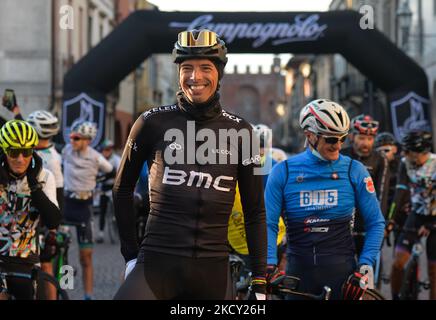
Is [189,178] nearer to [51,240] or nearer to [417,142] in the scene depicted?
[51,240]

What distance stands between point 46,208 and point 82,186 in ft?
14.3

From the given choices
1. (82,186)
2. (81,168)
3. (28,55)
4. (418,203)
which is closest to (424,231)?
(418,203)

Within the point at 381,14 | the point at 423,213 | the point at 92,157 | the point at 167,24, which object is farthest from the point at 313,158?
the point at 381,14

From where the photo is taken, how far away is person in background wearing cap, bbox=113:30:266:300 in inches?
147

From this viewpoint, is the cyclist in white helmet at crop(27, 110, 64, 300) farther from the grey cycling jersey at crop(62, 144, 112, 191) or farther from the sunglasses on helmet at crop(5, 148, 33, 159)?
the grey cycling jersey at crop(62, 144, 112, 191)

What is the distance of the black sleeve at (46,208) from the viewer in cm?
564

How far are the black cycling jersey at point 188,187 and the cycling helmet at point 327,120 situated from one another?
1.25 meters

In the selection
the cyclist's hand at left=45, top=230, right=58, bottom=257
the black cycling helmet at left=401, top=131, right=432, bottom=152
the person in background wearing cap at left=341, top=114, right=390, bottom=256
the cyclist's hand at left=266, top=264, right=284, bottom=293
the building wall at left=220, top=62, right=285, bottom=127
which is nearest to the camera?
the cyclist's hand at left=266, top=264, right=284, bottom=293

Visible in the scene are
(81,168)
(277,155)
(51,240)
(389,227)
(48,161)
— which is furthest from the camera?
(81,168)

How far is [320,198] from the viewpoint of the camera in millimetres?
5141

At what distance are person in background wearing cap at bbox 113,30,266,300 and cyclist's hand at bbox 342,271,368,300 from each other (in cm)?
100

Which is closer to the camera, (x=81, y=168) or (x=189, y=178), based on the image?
(x=189, y=178)

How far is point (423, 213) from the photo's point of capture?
8.29 meters

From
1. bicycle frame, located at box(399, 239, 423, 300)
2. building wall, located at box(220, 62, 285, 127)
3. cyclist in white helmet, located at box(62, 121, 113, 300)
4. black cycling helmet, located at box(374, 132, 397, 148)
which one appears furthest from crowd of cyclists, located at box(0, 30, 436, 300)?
building wall, located at box(220, 62, 285, 127)
